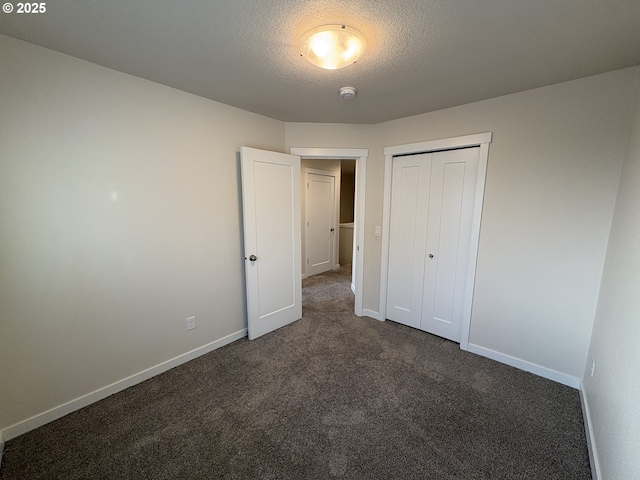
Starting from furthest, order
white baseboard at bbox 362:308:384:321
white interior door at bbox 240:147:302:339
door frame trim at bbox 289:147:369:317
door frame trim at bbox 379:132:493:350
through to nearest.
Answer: white baseboard at bbox 362:308:384:321, door frame trim at bbox 289:147:369:317, white interior door at bbox 240:147:302:339, door frame trim at bbox 379:132:493:350

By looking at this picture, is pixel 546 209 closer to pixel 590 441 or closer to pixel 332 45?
pixel 590 441

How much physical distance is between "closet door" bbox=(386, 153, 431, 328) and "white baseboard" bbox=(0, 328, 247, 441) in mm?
2033

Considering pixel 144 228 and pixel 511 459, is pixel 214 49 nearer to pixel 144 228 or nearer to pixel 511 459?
pixel 144 228

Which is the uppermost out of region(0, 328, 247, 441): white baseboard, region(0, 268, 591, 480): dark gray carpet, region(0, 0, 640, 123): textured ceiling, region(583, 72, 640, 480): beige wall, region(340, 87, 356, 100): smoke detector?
region(0, 0, 640, 123): textured ceiling

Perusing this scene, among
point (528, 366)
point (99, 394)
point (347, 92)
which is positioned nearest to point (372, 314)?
point (528, 366)

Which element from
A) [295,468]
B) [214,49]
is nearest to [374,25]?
[214,49]

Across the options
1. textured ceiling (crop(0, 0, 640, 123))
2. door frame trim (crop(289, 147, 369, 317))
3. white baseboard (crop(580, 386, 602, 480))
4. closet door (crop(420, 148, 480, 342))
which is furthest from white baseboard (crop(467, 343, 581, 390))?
textured ceiling (crop(0, 0, 640, 123))

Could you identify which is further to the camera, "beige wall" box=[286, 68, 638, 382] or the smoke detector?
the smoke detector

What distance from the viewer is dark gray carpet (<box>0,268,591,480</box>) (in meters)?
1.44

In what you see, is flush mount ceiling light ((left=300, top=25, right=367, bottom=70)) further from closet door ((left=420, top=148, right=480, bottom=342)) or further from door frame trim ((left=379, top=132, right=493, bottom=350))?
closet door ((left=420, top=148, right=480, bottom=342))

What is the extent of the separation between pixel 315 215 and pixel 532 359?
3694 mm

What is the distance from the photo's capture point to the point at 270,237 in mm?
2826

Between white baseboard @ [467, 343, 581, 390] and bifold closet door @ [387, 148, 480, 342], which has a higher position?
bifold closet door @ [387, 148, 480, 342]

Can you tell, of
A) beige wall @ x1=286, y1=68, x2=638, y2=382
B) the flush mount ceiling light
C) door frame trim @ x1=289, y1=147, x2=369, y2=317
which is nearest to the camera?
the flush mount ceiling light
